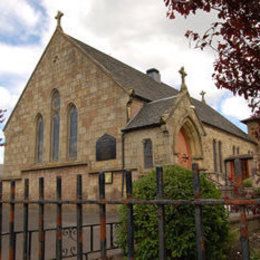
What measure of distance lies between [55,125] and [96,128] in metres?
3.75

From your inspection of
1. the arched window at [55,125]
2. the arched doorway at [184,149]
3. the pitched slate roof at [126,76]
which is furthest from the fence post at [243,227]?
the arched window at [55,125]

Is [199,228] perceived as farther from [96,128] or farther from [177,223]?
[96,128]

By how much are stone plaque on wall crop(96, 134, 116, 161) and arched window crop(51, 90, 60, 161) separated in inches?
139

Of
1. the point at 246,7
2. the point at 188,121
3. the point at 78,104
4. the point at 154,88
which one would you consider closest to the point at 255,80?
the point at 246,7

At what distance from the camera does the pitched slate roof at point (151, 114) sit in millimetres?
15734

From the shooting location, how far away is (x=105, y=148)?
1744 centimetres

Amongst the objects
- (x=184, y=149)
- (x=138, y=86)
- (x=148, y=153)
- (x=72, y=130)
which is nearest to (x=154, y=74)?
(x=138, y=86)

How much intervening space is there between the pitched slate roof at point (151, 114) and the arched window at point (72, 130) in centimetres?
398

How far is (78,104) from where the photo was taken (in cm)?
1942

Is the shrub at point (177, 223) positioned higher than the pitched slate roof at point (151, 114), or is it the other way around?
the pitched slate roof at point (151, 114)

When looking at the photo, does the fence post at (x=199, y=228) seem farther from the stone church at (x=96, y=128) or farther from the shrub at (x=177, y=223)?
the stone church at (x=96, y=128)

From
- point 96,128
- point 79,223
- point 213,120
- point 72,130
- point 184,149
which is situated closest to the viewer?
point 79,223

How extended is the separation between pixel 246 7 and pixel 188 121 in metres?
13.5

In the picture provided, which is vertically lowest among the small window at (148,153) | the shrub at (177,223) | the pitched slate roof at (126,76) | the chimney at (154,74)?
the shrub at (177,223)
